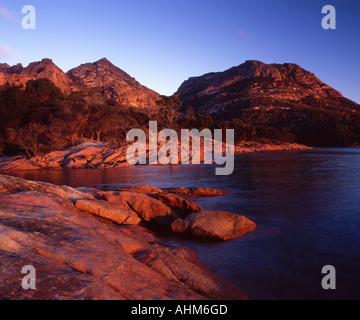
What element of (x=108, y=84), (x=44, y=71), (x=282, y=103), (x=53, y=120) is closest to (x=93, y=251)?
(x=53, y=120)

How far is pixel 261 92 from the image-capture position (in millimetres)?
141000

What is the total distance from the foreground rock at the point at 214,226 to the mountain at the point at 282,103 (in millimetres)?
75560

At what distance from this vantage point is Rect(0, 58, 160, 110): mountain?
11000 cm

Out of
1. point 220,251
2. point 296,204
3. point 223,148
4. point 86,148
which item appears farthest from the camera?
point 223,148

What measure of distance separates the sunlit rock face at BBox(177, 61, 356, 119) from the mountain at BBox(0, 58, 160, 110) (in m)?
33.4

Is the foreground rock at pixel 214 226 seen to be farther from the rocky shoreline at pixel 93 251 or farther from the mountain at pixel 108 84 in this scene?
the mountain at pixel 108 84

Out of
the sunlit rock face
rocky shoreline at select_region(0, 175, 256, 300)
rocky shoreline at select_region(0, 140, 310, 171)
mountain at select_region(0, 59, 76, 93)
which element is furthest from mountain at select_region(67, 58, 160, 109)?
rocky shoreline at select_region(0, 175, 256, 300)

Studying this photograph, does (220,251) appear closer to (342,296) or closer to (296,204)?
(342,296)

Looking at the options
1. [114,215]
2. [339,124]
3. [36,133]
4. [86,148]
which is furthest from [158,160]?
[339,124]

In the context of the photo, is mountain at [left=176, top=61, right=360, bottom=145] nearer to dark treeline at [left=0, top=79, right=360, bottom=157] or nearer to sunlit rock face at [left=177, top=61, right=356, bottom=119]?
sunlit rock face at [left=177, top=61, right=356, bottom=119]

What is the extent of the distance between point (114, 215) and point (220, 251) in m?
4.04

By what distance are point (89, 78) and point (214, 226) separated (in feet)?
526

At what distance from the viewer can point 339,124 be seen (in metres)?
95.6
